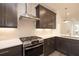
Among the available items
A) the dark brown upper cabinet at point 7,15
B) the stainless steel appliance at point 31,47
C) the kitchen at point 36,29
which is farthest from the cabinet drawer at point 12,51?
the dark brown upper cabinet at point 7,15

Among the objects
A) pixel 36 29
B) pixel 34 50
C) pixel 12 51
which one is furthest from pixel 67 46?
pixel 12 51

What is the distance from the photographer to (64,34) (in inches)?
141

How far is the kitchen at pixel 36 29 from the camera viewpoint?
186cm

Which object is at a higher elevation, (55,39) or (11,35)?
(11,35)

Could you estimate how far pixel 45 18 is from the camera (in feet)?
10.8

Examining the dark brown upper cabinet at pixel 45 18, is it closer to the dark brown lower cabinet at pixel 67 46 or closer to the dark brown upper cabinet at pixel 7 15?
the dark brown lower cabinet at pixel 67 46

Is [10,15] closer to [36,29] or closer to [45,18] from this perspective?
[36,29]

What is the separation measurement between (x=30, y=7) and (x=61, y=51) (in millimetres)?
1927

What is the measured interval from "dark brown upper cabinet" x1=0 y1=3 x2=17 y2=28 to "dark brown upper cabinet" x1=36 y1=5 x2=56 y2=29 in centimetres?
112

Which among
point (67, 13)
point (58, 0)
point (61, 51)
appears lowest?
point (61, 51)

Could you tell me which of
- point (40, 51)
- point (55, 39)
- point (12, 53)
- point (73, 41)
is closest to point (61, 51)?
point (55, 39)

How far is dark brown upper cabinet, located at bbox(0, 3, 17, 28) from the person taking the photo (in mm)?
1746

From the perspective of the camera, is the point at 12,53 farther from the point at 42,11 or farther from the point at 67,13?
the point at 67,13

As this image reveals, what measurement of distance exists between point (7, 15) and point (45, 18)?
1665 mm
